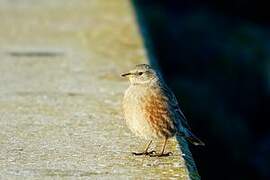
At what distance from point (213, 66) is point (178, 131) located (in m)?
7.80

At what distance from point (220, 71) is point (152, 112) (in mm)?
7738

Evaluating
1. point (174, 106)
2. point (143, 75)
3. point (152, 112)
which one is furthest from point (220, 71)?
point (152, 112)

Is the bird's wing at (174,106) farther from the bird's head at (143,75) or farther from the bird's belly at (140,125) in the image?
A: the bird's belly at (140,125)

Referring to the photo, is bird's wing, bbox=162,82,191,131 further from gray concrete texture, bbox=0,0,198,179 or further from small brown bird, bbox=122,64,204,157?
gray concrete texture, bbox=0,0,198,179

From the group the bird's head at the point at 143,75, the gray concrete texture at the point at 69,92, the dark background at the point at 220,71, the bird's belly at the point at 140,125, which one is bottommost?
the dark background at the point at 220,71

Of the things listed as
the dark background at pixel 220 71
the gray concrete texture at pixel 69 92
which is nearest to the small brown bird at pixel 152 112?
the gray concrete texture at pixel 69 92

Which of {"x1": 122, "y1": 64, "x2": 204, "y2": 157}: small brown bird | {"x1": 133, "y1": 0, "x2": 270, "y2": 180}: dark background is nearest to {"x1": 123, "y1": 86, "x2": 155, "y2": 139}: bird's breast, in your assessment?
{"x1": 122, "y1": 64, "x2": 204, "y2": 157}: small brown bird

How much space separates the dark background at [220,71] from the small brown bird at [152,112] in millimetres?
3336

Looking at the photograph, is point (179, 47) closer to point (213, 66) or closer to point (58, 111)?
point (213, 66)

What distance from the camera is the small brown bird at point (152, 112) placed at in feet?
24.0

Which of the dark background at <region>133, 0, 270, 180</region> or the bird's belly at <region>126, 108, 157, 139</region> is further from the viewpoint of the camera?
the dark background at <region>133, 0, 270, 180</region>

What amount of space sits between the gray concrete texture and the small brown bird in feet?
0.60

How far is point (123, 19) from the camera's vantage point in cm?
1427

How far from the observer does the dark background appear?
11961 millimetres
